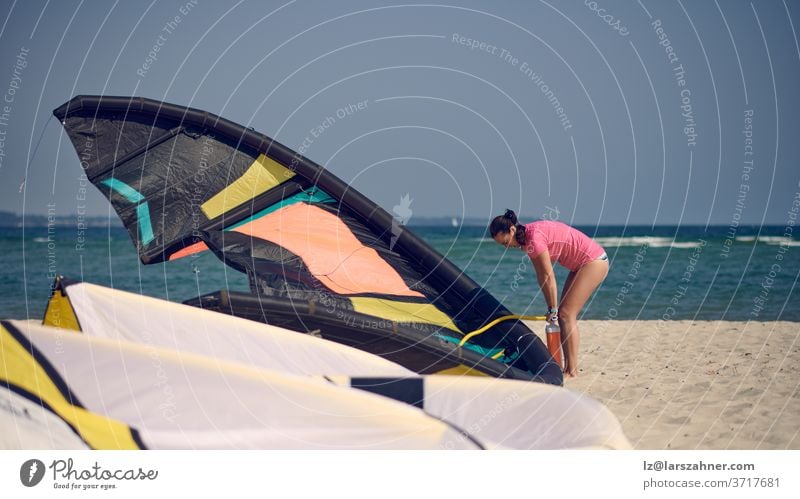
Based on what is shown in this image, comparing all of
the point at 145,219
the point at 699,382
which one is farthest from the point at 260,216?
the point at 699,382

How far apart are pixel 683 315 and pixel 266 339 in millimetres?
8383

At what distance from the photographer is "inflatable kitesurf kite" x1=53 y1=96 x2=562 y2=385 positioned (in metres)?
5.57

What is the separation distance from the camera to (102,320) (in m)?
3.84

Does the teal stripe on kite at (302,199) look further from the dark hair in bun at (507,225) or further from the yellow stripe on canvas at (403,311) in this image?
the dark hair in bun at (507,225)

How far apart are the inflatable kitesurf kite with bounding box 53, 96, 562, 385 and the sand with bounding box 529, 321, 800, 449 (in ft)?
3.66

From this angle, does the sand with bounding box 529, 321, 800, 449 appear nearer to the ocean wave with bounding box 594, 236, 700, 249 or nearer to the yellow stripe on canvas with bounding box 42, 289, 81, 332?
the yellow stripe on canvas with bounding box 42, 289, 81, 332

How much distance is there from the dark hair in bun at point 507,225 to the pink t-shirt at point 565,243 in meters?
0.07

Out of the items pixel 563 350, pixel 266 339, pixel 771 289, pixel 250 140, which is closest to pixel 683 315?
pixel 771 289

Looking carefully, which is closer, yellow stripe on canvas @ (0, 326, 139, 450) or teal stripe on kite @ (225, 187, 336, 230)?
yellow stripe on canvas @ (0, 326, 139, 450)

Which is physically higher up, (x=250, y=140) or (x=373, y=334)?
(x=250, y=140)

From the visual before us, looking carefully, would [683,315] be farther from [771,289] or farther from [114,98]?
[114,98]

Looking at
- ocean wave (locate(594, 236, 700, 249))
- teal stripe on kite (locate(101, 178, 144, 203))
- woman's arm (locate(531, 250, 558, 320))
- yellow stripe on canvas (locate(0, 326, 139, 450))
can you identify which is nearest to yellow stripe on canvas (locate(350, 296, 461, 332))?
woman's arm (locate(531, 250, 558, 320))

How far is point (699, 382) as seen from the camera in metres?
5.63

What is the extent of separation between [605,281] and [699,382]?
1101cm
